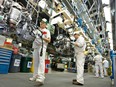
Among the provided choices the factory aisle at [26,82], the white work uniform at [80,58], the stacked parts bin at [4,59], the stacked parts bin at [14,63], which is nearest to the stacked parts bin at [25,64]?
the stacked parts bin at [14,63]

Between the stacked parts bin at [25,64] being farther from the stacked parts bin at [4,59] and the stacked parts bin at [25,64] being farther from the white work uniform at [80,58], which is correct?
the white work uniform at [80,58]

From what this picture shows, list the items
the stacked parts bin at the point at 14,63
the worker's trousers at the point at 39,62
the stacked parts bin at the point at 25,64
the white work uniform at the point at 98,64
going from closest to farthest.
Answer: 1. the worker's trousers at the point at 39,62
2. the stacked parts bin at the point at 14,63
3. the stacked parts bin at the point at 25,64
4. the white work uniform at the point at 98,64

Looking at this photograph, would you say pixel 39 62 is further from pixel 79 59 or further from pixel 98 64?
pixel 98 64

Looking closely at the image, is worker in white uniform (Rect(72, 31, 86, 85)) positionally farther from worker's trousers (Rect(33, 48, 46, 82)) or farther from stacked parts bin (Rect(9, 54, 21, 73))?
stacked parts bin (Rect(9, 54, 21, 73))

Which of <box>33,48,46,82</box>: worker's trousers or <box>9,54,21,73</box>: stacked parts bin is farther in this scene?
<box>9,54,21,73</box>: stacked parts bin

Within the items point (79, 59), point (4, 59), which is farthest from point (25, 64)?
point (79, 59)

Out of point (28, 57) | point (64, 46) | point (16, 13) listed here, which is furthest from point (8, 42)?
point (64, 46)

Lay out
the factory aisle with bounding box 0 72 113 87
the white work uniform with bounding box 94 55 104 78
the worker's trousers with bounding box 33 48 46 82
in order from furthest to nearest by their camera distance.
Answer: the white work uniform with bounding box 94 55 104 78
the worker's trousers with bounding box 33 48 46 82
the factory aisle with bounding box 0 72 113 87

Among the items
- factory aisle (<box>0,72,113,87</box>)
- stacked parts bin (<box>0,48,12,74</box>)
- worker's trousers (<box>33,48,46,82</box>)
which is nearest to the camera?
factory aisle (<box>0,72,113,87</box>)

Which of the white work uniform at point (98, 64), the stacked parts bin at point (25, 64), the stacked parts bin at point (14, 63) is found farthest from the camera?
the white work uniform at point (98, 64)

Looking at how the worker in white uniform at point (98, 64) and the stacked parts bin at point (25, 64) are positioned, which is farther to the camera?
the worker in white uniform at point (98, 64)

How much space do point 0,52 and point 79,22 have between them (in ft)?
Answer: 14.9

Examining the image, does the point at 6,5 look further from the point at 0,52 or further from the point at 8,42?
the point at 0,52

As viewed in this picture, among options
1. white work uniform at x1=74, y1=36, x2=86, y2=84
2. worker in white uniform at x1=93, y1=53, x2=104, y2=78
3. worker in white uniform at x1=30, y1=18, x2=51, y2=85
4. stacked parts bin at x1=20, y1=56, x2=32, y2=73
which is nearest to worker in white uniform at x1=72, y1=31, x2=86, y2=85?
white work uniform at x1=74, y1=36, x2=86, y2=84
